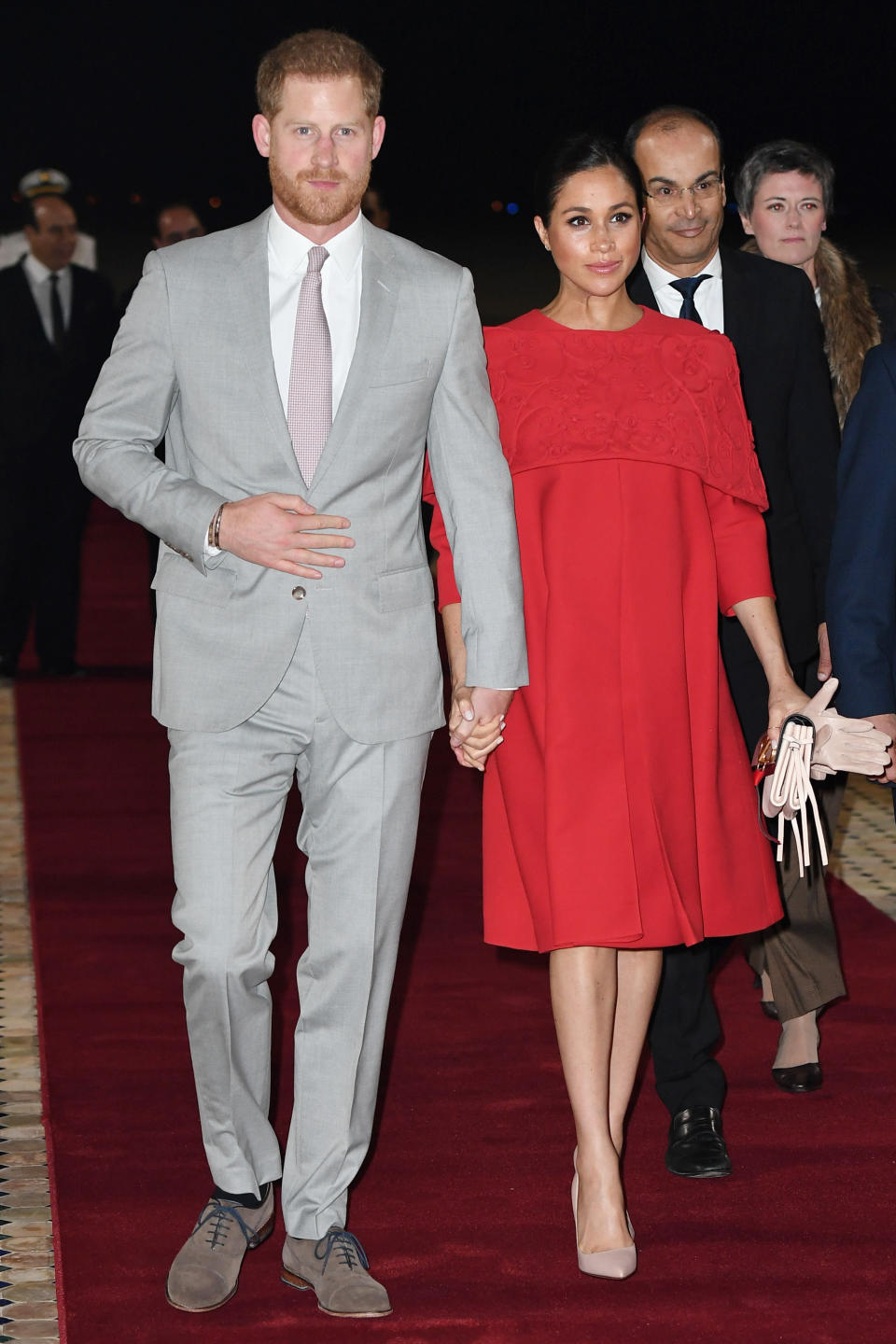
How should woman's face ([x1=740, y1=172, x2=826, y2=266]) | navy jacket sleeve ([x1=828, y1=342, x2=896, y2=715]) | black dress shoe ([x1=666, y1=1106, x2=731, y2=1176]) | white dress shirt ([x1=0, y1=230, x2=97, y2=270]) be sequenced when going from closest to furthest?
1. navy jacket sleeve ([x1=828, y1=342, x2=896, y2=715])
2. black dress shoe ([x1=666, y1=1106, x2=731, y2=1176])
3. woman's face ([x1=740, y1=172, x2=826, y2=266])
4. white dress shirt ([x1=0, y1=230, x2=97, y2=270])

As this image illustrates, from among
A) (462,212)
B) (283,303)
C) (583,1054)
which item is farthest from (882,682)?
(462,212)

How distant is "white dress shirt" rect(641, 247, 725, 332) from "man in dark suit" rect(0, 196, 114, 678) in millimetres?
5028

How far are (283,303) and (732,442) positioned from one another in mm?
709

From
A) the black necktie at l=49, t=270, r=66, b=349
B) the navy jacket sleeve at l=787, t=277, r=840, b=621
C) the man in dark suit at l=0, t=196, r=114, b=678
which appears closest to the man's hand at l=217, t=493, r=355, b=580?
the navy jacket sleeve at l=787, t=277, r=840, b=621

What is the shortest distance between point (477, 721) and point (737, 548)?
0.52 meters

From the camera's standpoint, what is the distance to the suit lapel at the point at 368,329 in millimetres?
2410

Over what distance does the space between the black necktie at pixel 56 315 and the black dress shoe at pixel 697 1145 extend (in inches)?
222

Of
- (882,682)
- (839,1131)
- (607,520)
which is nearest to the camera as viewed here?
(882,682)

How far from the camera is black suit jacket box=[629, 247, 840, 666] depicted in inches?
124

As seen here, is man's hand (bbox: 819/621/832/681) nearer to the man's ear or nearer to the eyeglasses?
the eyeglasses

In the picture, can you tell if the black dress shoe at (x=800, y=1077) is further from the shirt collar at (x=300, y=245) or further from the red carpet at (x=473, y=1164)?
the shirt collar at (x=300, y=245)

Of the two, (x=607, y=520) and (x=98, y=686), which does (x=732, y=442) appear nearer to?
(x=607, y=520)

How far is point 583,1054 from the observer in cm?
266

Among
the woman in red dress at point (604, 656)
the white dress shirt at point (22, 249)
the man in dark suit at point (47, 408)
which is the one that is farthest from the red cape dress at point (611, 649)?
the white dress shirt at point (22, 249)
